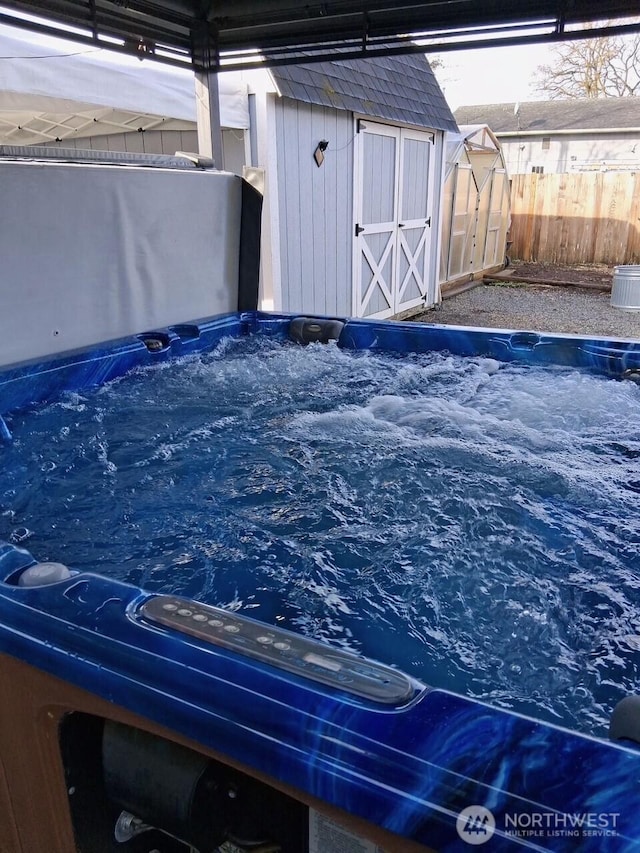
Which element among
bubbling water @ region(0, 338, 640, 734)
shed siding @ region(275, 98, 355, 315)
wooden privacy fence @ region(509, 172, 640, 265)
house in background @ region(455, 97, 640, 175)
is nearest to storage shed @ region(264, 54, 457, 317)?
shed siding @ region(275, 98, 355, 315)

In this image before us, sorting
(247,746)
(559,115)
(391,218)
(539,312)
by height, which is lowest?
(539,312)

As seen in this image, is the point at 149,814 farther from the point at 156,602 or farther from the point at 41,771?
the point at 156,602

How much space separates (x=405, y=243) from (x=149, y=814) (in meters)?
6.64

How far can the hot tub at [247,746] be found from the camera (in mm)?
665

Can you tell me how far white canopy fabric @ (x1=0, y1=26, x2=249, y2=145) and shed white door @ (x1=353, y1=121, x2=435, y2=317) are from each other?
5.74 ft

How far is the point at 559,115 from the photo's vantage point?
16078 mm

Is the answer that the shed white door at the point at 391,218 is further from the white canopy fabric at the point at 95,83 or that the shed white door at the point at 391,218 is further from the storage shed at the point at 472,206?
the white canopy fabric at the point at 95,83

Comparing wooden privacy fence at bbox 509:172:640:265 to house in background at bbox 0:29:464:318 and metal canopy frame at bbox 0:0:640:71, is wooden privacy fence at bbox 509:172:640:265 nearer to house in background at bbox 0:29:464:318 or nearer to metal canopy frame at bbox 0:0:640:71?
house in background at bbox 0:29:464:318

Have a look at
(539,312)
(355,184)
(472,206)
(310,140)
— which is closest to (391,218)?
(355,184)

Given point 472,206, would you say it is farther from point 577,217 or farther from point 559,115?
point 559,115

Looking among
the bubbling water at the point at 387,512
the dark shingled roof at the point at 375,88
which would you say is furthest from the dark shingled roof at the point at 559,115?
the bubbling water at the point at 387,512

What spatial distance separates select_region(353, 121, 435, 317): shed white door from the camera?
5926 millimetres

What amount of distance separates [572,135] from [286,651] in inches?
687

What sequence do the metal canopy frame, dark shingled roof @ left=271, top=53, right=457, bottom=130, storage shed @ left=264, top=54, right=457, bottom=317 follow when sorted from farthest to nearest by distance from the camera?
storage shed @ left=264, top=54, right=457, bottom=317 → dark shingled roof @ left=271, top=53, right=457, bottom=130 → the metal canopy frame
